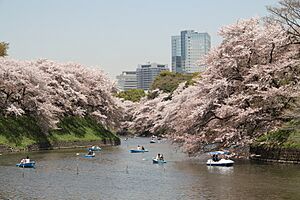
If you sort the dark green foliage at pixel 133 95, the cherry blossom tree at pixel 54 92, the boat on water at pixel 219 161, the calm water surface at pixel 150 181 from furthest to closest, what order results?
the dark green foliage at pixel 133 95 < the cherry blossom tree at pixel 54 92 < the boat on water at pixel 219 161 < the calm water surface at pixel 150 181

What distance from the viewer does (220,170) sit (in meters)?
34.7

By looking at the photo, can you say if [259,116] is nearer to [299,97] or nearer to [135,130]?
[299,97]

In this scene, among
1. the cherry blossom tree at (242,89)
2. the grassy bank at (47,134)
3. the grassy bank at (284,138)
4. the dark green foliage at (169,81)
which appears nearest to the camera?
the grassy bank at (284,138)

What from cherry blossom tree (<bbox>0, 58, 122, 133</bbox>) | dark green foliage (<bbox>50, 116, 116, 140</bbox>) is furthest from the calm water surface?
dark green foliage (<bbox>50, 116, 116, 140</bbox>)

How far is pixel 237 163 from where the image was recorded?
38.9m

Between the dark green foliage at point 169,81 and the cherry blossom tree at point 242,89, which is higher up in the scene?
the dark green foliage at point 169,81

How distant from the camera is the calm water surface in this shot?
997 inches

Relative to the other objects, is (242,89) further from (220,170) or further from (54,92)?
(54,92)

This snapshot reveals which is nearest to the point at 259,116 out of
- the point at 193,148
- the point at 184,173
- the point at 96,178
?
the point at 193,148

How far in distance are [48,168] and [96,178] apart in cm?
676

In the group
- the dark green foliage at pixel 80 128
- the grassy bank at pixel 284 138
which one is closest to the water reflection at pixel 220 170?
the grassy bank at pixel 284 138

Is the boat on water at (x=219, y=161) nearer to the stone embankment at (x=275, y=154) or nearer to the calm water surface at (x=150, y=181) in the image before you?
the calm water surface at (x=150, y=181)

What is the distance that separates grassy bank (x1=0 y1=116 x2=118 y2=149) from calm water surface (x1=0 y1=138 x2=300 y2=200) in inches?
499

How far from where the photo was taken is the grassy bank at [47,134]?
176 feet
